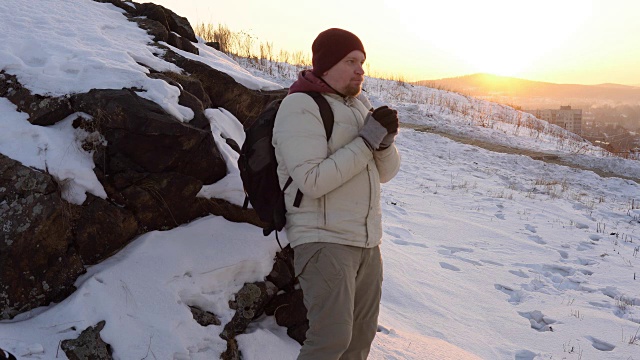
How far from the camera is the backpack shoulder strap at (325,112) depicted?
6.91 ft

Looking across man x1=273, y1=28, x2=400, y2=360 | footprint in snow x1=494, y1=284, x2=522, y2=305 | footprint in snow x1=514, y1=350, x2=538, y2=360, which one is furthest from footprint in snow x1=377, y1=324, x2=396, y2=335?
footprint in snow x1=494, y1=284, x2=522, y2=305

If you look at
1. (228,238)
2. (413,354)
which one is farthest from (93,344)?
(413,354)

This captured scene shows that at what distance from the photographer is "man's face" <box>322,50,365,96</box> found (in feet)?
7.23

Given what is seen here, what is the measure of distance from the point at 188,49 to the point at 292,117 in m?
3.61

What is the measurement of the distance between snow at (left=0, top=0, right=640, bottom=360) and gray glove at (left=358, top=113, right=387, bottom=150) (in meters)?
1.36

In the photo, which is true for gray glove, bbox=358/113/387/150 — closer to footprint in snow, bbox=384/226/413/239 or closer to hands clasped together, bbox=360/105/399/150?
hands clasped together, bbox=360/105/399/150

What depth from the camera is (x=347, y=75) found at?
2215 mm

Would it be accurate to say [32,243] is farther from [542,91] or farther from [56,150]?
[542,91]

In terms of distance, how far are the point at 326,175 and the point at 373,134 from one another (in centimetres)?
31

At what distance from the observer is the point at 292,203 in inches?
83.5

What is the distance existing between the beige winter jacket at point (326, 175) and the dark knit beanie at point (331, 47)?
0.15 metres

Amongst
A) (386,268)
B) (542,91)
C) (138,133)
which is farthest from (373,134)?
(542,91)

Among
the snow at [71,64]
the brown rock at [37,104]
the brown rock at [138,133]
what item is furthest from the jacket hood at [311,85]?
the brown rock at [37,104]

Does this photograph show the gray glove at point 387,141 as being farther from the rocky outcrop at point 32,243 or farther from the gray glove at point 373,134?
the rocky outcrop at point 32,243
